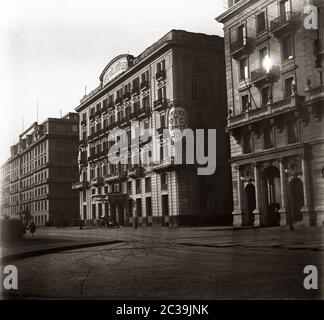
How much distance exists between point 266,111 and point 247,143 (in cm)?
338

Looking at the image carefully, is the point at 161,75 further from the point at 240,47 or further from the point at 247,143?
the point at 247,143

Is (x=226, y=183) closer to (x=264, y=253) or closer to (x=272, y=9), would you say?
(x=272, y=9)

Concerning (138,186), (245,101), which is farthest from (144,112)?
(245,101)

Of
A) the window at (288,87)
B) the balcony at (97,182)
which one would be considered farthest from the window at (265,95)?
the balcony at (97,182)

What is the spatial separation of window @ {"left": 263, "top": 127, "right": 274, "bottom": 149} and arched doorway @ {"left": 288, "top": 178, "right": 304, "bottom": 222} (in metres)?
2.73

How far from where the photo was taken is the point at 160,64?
4291 centimetres

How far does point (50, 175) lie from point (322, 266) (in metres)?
36.4

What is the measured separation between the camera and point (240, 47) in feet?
105

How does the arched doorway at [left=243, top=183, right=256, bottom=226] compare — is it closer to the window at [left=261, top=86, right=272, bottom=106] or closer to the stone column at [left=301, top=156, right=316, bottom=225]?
the stone column at [left=301, top=156, right=316, bottom=225]

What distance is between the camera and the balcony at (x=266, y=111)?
26.8 metres

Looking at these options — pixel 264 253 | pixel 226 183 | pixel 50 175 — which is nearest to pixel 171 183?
pixel 226 183

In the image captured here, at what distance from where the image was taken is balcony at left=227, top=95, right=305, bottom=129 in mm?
26766

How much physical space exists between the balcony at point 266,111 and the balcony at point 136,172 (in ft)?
49.3

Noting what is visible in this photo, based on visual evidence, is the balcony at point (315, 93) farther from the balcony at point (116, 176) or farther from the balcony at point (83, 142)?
the balcony at point (83, 142)
